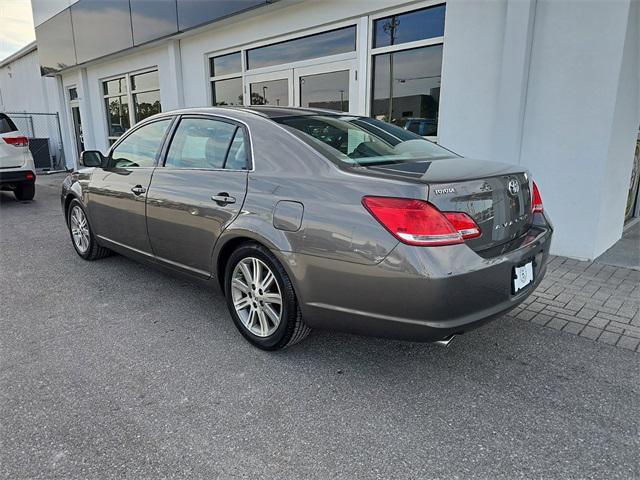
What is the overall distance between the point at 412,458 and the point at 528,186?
5.76 ft

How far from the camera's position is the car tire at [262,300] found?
8.66 ft

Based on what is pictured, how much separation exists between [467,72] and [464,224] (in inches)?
148

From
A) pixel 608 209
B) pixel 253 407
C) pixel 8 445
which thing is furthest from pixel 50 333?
pixel 608 209

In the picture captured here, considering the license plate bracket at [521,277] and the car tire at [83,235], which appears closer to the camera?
the license plate bracket at [521,277]

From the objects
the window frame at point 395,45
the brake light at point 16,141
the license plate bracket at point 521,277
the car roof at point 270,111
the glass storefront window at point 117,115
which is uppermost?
the window frame at point 395,45

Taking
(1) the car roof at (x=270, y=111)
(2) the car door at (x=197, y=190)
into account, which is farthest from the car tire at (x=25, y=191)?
(1) the car roof at (x=270, y=111)

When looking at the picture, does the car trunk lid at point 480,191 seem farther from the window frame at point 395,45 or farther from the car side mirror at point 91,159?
the window frame at point 395,45

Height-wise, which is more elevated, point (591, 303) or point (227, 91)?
point (227, 91)

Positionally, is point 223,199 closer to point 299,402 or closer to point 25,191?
point 299,402

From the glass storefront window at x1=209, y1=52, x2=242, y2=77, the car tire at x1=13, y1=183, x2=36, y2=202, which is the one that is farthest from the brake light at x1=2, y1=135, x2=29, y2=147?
the glass storefront window at x1=209, y1=52, x2=242, y2=77

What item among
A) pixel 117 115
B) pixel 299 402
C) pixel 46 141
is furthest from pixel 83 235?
pixel 46 141

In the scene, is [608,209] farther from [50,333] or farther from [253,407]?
[50,333]

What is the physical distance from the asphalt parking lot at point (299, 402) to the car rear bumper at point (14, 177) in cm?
591

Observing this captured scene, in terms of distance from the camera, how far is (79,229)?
4.90m
